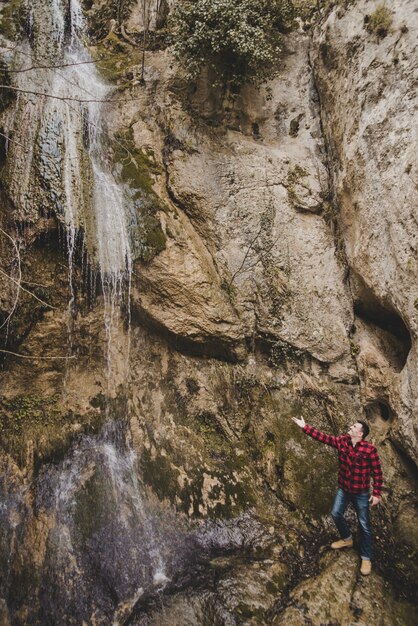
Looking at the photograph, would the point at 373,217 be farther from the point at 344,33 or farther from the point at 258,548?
the point at 258,548

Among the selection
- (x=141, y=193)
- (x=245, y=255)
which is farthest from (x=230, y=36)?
(x=245, y=255)

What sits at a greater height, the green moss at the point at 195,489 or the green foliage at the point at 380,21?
the green foliage at the point at 380,21

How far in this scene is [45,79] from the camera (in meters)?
7.25

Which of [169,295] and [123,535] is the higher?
[169,295]

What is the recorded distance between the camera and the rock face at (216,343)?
5.20 metres

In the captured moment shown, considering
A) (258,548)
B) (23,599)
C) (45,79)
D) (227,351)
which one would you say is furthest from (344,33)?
(23,599)

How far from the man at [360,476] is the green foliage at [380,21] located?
20.8 ft

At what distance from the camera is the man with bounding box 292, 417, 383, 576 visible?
4734 millimetres

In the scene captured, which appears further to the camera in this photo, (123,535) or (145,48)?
(145,48)

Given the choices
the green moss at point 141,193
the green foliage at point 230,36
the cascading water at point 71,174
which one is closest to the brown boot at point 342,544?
the cascading water at point 71,174

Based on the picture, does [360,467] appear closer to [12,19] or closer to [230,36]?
[230,36]

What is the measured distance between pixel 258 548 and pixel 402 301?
423 cm

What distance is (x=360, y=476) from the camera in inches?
187

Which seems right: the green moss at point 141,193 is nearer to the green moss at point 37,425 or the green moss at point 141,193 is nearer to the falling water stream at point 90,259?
the falling water stream at point 90,259
